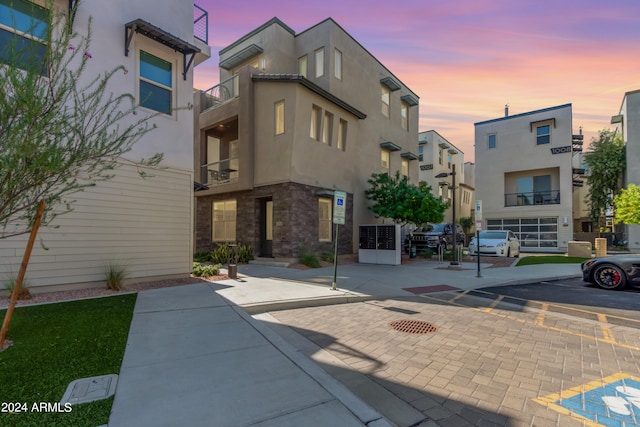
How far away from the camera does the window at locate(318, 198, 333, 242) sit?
51.3 ft

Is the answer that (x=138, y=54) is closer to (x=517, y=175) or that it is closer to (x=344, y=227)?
(x=344, y=227)

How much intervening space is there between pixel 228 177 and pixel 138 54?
350 inches

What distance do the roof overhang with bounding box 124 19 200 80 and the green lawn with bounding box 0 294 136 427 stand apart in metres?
6.80

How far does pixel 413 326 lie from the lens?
5973 mm

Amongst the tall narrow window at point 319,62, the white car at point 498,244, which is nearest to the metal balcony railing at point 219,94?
the tall narrow window at point 319,62

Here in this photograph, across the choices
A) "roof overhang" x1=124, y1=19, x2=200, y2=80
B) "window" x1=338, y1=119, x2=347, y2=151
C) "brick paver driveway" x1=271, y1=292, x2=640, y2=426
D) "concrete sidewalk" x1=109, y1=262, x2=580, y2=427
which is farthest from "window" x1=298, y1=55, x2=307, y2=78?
"brick paver driveway" x1=271, y1=292, x2=640, y2=426

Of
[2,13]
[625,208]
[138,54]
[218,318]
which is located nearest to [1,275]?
[218,318]

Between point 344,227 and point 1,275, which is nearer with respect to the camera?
point 1,275

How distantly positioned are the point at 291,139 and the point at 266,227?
4.36 metres

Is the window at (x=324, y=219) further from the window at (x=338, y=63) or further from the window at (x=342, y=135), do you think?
the window at (x=338, y=63)

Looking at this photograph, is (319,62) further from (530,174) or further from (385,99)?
(530,174)

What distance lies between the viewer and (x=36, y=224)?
423cm

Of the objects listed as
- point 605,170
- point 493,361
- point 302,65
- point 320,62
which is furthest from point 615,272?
point 605,170

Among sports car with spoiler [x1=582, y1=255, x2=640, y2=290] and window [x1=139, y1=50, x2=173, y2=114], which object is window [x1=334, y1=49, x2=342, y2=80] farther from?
sports car with spoiler [x1=582, y1=255, x2=640, y2=290]
